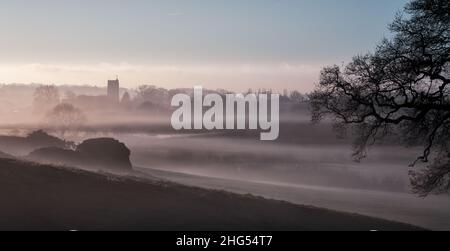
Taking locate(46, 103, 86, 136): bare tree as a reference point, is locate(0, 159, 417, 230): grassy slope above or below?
below

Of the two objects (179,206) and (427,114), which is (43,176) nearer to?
(179,206)

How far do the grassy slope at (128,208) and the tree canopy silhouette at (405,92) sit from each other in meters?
5.33

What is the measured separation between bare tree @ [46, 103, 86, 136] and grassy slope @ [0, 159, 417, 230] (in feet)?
384

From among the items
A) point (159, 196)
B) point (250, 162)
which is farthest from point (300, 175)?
point (159, 196)

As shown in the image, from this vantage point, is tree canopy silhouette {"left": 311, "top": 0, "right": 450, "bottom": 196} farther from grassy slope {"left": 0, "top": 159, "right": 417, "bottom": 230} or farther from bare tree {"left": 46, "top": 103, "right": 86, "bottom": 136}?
bare tree {"left": 46, "top": 103, "right": 86, "bottom": 136}

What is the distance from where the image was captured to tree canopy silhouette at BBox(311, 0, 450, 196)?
23.3 metres

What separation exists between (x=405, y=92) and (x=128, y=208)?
1424 centimetres

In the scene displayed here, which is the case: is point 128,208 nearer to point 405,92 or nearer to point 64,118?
point 405,92

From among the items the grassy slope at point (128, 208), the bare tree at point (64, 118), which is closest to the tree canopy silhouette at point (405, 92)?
the grassy slope at point (128, 208)

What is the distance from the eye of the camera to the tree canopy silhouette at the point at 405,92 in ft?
76.5

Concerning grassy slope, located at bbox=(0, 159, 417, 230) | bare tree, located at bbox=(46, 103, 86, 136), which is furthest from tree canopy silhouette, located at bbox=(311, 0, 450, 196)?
bare tree, located at bbox=(46, 103, 86, 136)

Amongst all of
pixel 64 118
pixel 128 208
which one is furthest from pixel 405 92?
pixel 64 118

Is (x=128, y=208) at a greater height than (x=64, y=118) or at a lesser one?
lesser

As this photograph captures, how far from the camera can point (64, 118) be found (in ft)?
473
